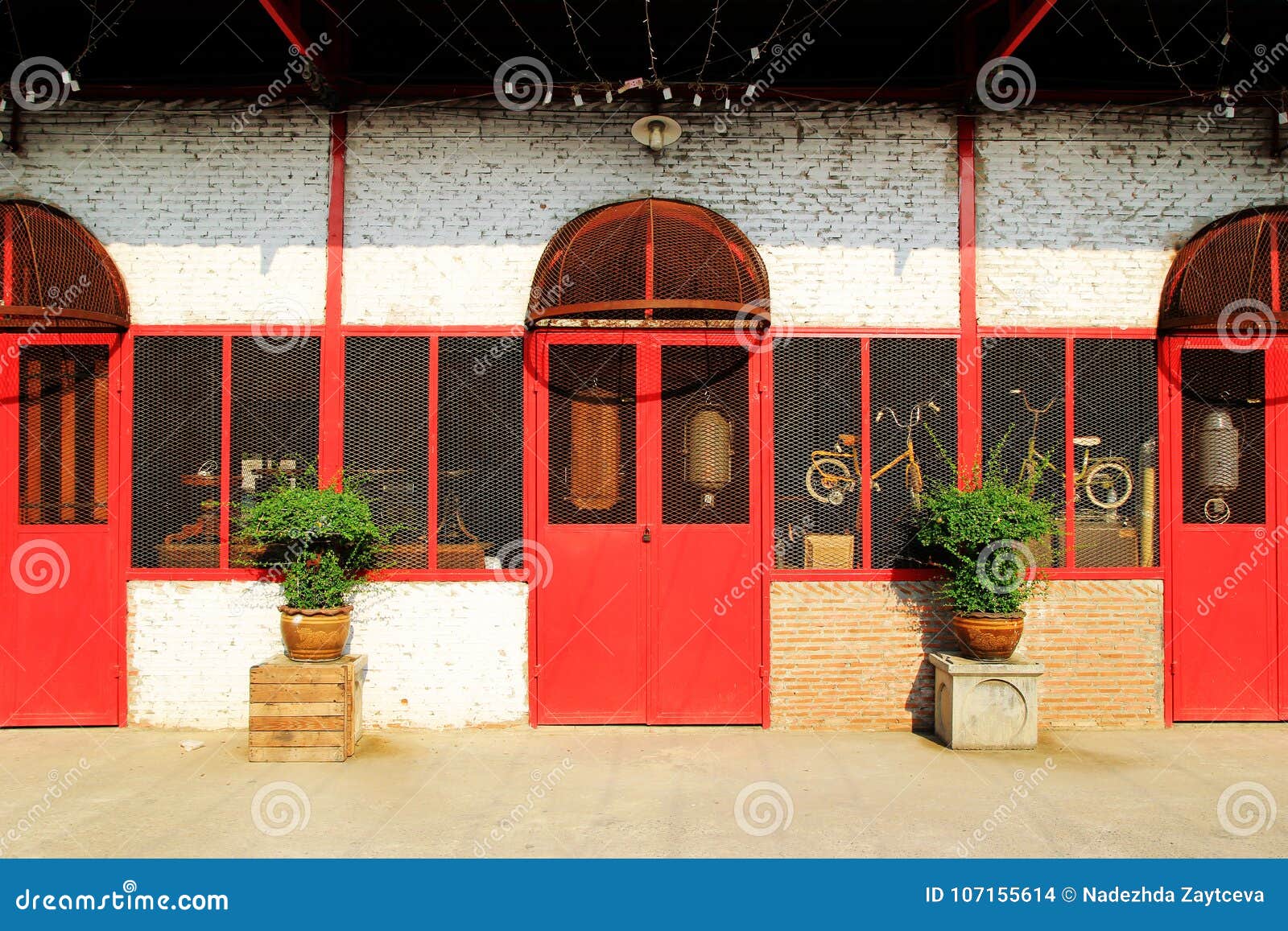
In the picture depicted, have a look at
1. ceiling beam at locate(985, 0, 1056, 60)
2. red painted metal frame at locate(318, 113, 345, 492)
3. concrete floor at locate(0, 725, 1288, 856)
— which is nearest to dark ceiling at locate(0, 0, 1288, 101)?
ceiling beam at locate(985, 0, 1056, 60)

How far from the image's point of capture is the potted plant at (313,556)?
20.0 feet

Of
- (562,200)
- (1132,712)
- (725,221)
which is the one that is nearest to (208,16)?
(562,200)

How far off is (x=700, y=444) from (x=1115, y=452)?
3186mm

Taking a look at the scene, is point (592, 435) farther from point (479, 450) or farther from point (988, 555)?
point (988, 555)

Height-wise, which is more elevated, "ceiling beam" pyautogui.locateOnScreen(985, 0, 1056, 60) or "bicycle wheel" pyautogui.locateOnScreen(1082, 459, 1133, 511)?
"ceiling beam" pyautogui.locateOnScreen(985, 0, 1056, 60)

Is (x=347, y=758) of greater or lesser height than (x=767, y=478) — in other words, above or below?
below

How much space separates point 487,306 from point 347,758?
11.0ft

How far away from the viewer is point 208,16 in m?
6.75

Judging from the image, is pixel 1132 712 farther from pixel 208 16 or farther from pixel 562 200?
pixel 208 16

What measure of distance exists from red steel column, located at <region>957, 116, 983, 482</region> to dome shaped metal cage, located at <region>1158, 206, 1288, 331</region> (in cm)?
142

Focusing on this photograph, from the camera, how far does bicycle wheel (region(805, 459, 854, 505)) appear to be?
22.3ft

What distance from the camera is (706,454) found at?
6.78 meters

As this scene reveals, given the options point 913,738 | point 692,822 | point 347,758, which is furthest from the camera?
point 913,738

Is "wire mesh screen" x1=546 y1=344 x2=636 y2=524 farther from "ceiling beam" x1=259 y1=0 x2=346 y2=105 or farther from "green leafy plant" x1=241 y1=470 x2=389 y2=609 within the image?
"ceiling beam" x1=259 y1=0 x2=346 y2=105
